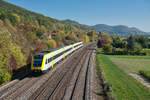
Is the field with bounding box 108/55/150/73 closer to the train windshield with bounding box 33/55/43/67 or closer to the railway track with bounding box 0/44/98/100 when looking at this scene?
the railway track with bounding box 0/44/98/100

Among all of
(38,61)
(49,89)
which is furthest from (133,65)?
(49,89)

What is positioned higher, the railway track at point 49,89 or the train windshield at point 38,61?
the train windshield at point 38,61

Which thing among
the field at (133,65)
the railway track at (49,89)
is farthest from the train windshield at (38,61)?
the field at (133,65)

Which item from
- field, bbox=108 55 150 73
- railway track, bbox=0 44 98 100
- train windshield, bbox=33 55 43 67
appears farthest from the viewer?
field, bbox=108 55 150 73

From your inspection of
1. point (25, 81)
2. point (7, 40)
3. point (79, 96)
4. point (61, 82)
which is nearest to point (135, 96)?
point (79, 96)

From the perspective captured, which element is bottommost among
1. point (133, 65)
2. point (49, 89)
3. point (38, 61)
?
point (133, 65)

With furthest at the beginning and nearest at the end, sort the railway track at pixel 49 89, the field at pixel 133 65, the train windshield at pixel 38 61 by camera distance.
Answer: the field at pixel 133 65 < the train windshield at pixel 38 61 < the railway track at pixel 49 89

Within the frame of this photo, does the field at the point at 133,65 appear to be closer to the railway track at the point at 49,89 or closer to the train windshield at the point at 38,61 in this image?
the railway track at the point at 49,89

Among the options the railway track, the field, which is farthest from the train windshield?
the field

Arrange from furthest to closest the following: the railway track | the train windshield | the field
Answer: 1. the field
2. the train windshield
3. the railway track

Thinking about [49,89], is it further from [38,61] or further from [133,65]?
[133,65]

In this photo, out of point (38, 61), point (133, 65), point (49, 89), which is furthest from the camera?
point (133, 65)

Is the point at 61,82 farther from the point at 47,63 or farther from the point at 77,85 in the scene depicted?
the point at 47,63

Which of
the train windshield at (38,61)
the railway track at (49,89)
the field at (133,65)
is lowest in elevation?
the field at (133,65)
